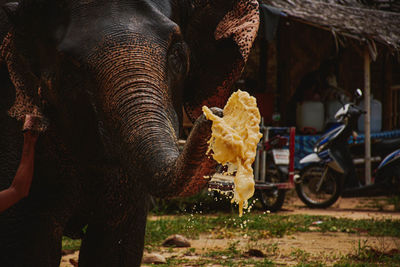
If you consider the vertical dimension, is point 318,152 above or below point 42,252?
above

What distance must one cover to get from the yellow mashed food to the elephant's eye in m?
0.84

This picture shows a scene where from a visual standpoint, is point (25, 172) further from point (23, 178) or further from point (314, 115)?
point (314, 115)

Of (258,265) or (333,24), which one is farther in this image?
(333,24)

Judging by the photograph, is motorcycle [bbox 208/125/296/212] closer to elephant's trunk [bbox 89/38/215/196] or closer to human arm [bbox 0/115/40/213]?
human arm [bbox 0/115/40/213]

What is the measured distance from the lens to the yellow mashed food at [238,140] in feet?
5.64

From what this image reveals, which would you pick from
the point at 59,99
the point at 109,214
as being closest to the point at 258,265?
the point at 109,214

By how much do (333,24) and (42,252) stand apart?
756cm

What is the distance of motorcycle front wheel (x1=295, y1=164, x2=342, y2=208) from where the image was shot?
27.5 feet

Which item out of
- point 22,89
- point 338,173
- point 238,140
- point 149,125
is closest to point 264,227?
point 338,173

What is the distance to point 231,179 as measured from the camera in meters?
1.92

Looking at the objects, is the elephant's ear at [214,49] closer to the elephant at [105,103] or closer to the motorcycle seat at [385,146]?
the elephant at [105,103]

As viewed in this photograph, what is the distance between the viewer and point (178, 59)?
2660 mm

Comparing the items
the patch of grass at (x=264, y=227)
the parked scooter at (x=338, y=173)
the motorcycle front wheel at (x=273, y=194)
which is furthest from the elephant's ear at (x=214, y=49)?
the parked scooter at (x=338, y=173)

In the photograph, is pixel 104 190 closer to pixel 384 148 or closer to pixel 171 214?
pixel 171 214
